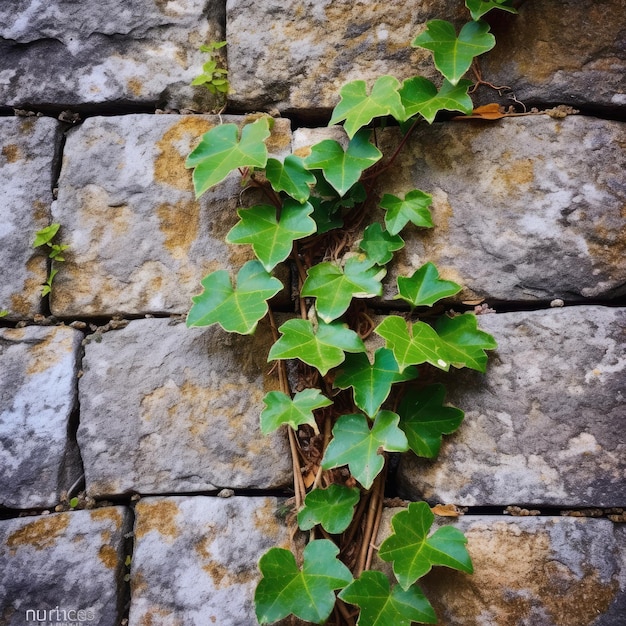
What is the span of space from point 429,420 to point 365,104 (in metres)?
0.74

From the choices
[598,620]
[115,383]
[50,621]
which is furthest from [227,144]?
[598,620]

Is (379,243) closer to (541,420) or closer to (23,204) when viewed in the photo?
(541,420)

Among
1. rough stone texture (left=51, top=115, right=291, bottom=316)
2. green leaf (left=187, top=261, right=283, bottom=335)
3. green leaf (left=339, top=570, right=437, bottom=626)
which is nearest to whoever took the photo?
green leaf (left=339, top=570, right=437, bottom=626)

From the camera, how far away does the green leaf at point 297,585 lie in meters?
1.07

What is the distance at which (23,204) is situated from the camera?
1.38 m

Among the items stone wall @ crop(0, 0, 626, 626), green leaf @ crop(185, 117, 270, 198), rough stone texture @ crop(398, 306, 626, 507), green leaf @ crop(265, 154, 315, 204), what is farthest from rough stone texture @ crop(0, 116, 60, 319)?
rough stone texture @ crop(398, 306, 626, 507)

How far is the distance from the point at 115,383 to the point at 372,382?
63 centimetres

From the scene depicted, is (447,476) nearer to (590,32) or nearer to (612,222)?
(612,222)

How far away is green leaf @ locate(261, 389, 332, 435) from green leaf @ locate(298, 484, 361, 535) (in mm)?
169

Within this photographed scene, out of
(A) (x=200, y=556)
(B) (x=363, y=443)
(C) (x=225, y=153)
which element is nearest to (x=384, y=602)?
(B) (x=363, y=443)

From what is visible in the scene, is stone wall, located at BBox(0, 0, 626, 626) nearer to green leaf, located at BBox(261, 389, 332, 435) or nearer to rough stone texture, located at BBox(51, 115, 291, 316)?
rough stone texture, located at BBox(51, 115, 291, 316)

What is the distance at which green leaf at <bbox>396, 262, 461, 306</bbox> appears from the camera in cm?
119

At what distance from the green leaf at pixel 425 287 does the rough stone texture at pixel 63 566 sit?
0.85m

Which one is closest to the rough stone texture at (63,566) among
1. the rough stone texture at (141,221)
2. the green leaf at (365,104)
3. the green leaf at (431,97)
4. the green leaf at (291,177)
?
the rough stone texture at (141,221)
